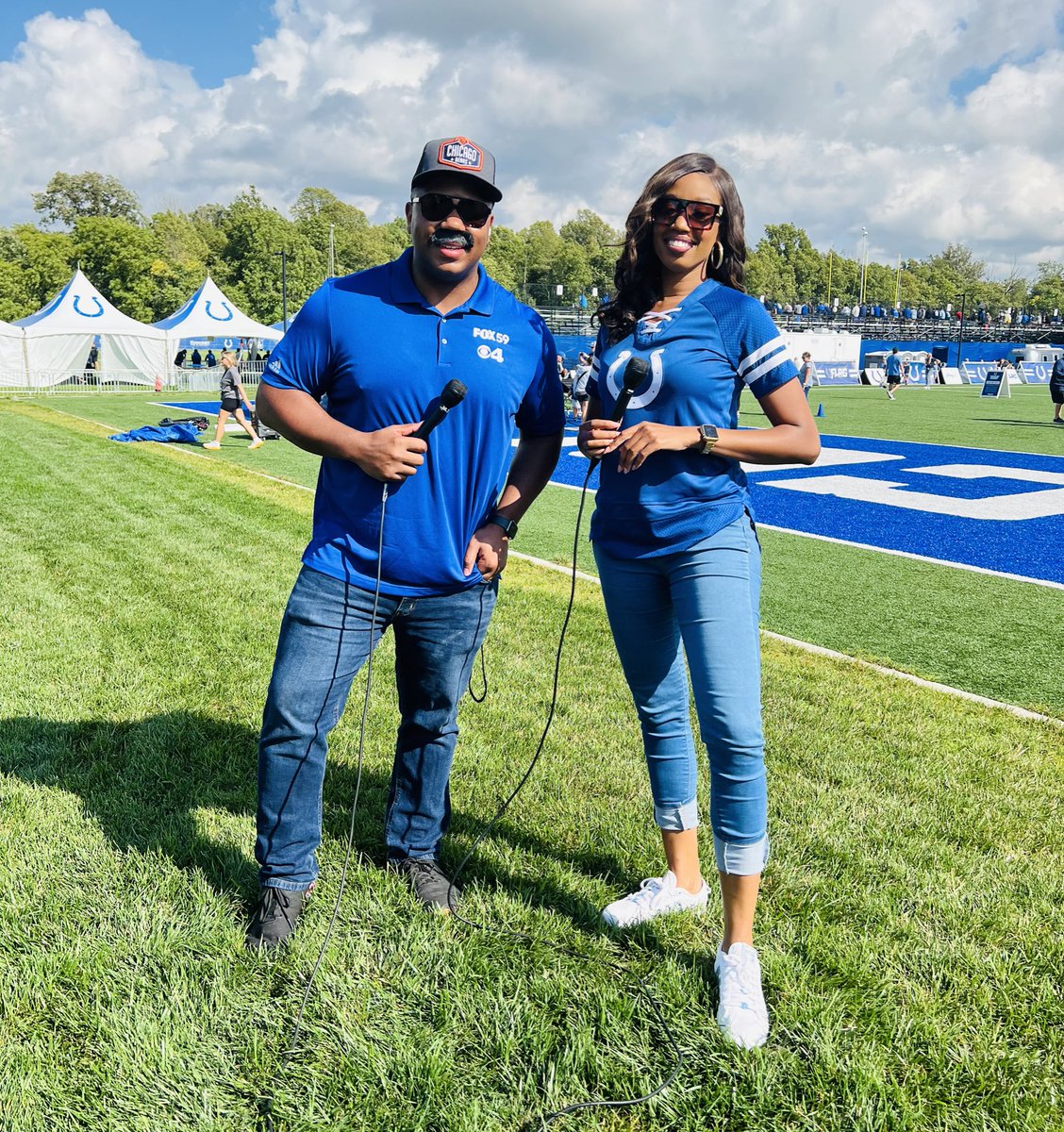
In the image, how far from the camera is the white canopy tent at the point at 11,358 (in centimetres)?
3678

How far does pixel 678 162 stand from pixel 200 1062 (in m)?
2.61

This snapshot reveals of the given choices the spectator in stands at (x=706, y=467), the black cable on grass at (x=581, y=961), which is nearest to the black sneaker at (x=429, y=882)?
the black cable on grass at (x=581, y=961)

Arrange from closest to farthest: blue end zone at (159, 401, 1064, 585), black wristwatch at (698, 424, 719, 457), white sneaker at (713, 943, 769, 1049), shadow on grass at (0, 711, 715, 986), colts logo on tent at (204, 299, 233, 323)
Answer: white sneaker at (713, 943, 769, 1049) < black wristwatch at (698, 424, 719, 457) < shadow on grass at (0, 711, 715, 986) < blue end zone at (159, 401, 1064, 585) < colts logo on tent at (204, 299, 233, 323)

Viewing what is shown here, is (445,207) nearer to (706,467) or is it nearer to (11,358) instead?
(706,467)

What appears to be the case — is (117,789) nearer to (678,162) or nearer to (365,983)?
(365,983)

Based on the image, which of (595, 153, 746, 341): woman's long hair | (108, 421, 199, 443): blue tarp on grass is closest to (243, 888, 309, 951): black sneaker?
(595, 153, 746, 341): woman's long hair

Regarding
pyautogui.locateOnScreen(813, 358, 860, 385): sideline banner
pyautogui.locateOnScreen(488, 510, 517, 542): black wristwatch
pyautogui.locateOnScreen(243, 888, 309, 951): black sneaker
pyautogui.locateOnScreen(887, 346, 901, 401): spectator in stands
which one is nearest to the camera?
pyautogui.locateOnScreen(243, 888, 309, 951): black sneaker

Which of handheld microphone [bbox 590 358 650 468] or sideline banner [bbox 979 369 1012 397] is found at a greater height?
sideline banner [bbox 979 369 1012 397]

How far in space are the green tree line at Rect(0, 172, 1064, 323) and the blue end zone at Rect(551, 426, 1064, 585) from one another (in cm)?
1547

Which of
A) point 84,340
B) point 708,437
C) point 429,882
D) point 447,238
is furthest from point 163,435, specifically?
point 84,340

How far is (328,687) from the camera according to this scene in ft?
8.79

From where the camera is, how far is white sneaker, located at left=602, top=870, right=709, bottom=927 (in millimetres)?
2895

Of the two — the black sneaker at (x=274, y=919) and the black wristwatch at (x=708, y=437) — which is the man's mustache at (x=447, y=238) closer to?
the black wristwatch at (x=708, y=437)

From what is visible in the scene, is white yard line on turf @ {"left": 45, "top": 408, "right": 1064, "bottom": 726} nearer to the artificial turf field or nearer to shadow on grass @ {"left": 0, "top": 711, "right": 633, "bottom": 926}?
the artificial turf field
